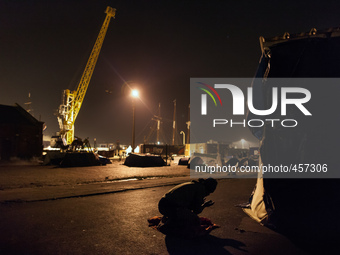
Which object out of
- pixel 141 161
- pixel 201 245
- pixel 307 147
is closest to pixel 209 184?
pixel 201 245

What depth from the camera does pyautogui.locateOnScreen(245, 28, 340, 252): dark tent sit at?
509 cm

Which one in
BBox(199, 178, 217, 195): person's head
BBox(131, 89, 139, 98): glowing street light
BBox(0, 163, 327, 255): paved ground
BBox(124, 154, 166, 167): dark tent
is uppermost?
BBox(131, 89, 139, 98): glowing street light

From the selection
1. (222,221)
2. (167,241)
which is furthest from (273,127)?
(167,241)

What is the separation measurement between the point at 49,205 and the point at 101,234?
10.5ft

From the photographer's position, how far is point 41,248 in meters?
4.14

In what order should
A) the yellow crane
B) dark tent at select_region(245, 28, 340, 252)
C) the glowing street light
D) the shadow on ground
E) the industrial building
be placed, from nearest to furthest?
the shadow on ground, dark tent at select_region(245, 28, 340, 252), the glowing street light, the industrial building, the yellow crane

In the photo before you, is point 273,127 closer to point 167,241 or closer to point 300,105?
point 300,105

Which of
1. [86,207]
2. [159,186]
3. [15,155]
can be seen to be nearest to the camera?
[86,207]

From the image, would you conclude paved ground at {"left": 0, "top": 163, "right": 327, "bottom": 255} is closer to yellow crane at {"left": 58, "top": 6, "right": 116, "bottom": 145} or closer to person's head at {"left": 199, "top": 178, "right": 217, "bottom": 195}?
person's head at {"left": 199, "top": 178, "right": 217, "bottom": 195}

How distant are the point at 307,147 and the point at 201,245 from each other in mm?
3214

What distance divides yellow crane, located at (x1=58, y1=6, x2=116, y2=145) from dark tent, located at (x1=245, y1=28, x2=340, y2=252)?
54.3 m

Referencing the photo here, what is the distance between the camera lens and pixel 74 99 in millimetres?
55625

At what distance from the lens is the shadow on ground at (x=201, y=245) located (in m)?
4.20

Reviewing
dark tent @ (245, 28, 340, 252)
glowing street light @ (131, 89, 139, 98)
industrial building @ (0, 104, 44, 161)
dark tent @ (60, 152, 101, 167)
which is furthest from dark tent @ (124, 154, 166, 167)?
dark tent @ (245, 28, 340, 252)
